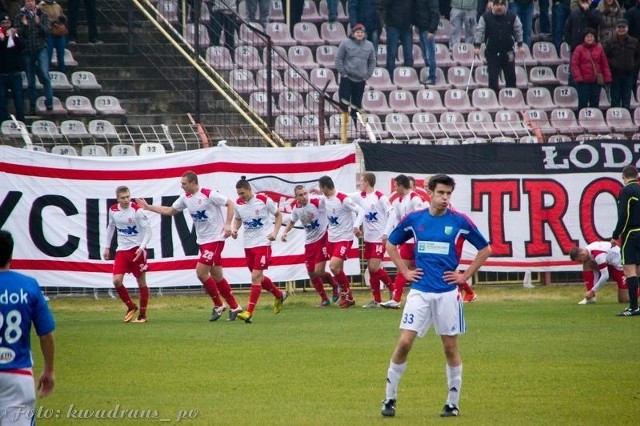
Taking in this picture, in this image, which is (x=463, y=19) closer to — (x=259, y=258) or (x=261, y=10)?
(x=261, y=10)

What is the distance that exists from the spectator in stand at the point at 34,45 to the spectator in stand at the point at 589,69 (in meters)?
13.7

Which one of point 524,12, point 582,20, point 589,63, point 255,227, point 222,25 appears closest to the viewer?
point 255,227

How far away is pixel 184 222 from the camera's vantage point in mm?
22672

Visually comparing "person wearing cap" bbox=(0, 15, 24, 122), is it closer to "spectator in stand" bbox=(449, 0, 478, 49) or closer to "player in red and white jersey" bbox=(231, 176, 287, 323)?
"player in red and white jersey" bbox=(231, 176, 287, 323)

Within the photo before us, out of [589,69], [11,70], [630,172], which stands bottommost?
[630,172]

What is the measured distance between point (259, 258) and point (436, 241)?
9.00 meters

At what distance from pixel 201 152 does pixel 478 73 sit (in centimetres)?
1132

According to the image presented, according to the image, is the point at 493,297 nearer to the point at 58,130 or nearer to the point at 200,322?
the point at 200,322

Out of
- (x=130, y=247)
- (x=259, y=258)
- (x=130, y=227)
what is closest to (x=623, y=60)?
(x=259, y=258)

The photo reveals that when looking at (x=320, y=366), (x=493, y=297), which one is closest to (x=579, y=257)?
(x=493, y=297)

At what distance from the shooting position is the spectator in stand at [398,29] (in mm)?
29375

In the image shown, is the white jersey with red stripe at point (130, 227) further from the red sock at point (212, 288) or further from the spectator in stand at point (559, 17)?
the spectator in stand at point (559, 17)

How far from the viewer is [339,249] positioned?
2205 cm

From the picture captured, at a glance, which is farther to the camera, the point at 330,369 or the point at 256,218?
the point at 256,218
